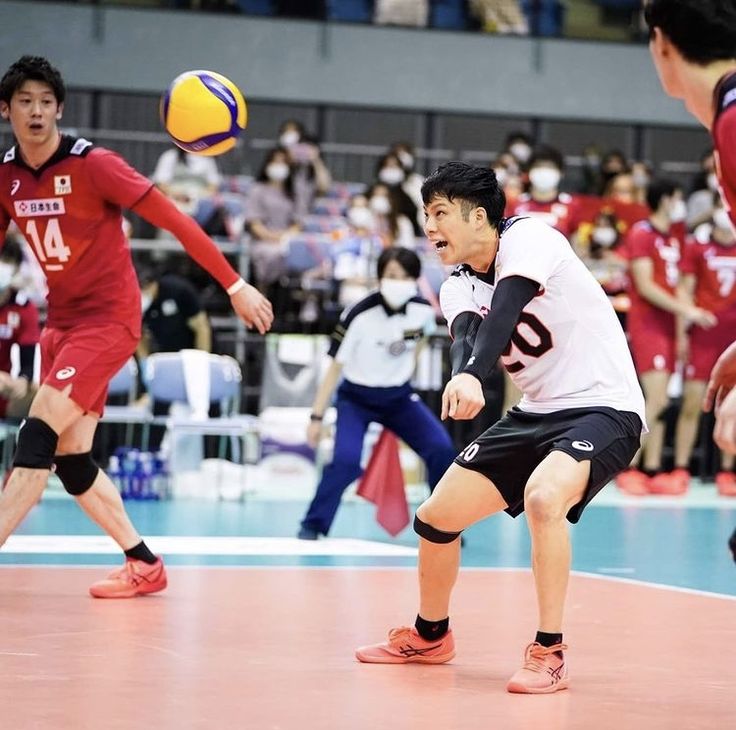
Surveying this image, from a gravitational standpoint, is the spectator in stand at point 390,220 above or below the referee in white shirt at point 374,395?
above

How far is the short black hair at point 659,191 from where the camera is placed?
13.2 m

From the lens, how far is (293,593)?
23.8 ft

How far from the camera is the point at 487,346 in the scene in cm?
480

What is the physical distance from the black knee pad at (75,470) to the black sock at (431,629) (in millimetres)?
1997

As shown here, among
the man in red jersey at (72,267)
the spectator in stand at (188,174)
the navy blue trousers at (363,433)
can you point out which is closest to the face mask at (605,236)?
the spectator in stand at (188,174)

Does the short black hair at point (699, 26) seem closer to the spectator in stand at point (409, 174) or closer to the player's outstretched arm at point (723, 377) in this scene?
the player's outstretched arm at point (723, 377)

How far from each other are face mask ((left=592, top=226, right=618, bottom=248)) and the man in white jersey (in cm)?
959

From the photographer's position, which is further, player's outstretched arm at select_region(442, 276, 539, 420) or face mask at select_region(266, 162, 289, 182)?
face mask at select_region(266, 162, 289, 182)

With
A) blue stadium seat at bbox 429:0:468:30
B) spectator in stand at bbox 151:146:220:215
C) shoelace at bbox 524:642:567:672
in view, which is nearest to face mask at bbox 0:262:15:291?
spectator in stand at bbox 151:146:220:215

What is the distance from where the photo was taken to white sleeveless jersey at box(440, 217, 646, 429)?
207 inches

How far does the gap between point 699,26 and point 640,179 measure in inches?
551

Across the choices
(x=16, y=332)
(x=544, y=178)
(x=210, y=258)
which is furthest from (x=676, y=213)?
(x=210, y=258)

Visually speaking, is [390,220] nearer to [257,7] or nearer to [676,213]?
[676,213]

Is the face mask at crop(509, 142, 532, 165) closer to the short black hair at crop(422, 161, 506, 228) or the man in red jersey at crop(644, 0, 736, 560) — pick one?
the short black hair at crop(422, 161, 506, 228)
